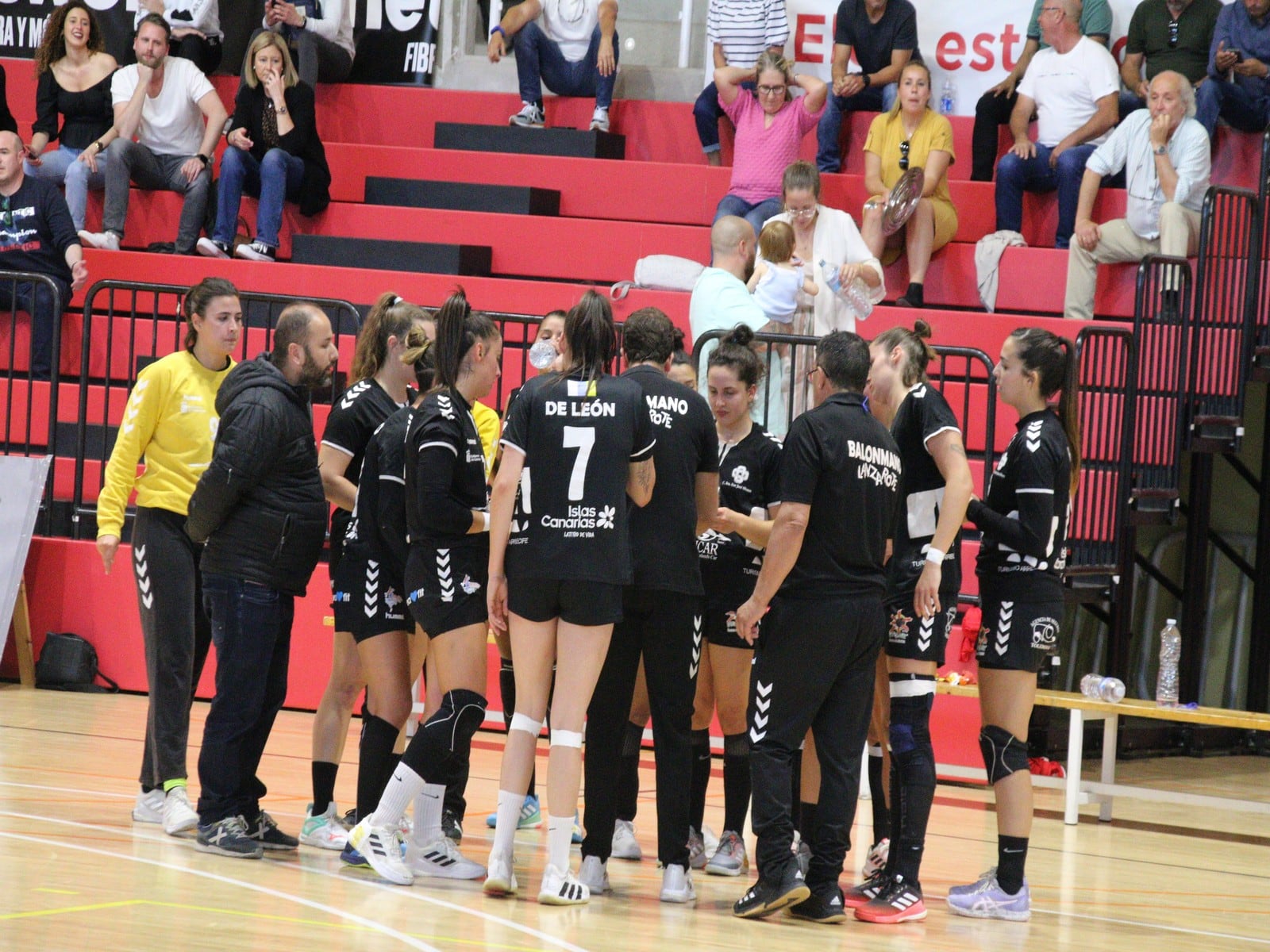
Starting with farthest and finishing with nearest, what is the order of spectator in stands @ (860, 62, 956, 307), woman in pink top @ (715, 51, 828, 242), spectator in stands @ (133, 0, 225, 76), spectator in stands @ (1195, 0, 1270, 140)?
1. spectator in stands @ (133, 0, 225, 76)
2. woman in pink top @ (715, 51, 828, 242)
3. spectator in stands @ (860, 62, 956, 307)
4. spectator in stands @ (1195, 0, 1270, 140)

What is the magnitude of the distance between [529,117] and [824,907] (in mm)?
8027

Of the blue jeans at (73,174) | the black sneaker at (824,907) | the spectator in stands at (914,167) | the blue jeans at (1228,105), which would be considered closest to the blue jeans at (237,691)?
the black sneaker at (824,907)

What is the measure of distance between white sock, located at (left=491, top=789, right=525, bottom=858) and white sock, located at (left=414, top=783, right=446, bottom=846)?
1.01 feet

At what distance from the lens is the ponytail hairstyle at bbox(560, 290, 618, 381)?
5.00 m

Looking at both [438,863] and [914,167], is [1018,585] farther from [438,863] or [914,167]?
[914,167]

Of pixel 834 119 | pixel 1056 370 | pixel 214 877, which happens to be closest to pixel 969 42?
pixel 834 119

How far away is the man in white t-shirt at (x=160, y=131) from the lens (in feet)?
36.6

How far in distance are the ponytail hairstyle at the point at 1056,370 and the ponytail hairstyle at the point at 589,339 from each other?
1.42m

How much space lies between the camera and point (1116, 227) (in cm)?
984

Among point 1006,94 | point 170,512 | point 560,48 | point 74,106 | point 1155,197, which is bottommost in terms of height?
point 170,512

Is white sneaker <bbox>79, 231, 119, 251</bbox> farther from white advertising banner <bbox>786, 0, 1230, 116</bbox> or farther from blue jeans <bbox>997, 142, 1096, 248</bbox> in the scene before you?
blue jeans <bbox>997, 142, 1096, 248</bbox>

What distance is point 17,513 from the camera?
8742 millimetres

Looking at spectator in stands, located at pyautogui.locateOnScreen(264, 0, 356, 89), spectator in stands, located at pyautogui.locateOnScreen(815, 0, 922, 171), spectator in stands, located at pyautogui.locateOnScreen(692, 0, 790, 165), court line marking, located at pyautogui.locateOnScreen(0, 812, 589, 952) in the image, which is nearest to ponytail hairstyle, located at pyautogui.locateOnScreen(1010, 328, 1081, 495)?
court line marking, located at pyautogui.locateOnScreen(0, 812, 589, 952)

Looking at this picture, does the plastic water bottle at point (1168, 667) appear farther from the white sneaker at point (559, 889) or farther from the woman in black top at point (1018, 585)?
the white sneaker at point (559, 889)
